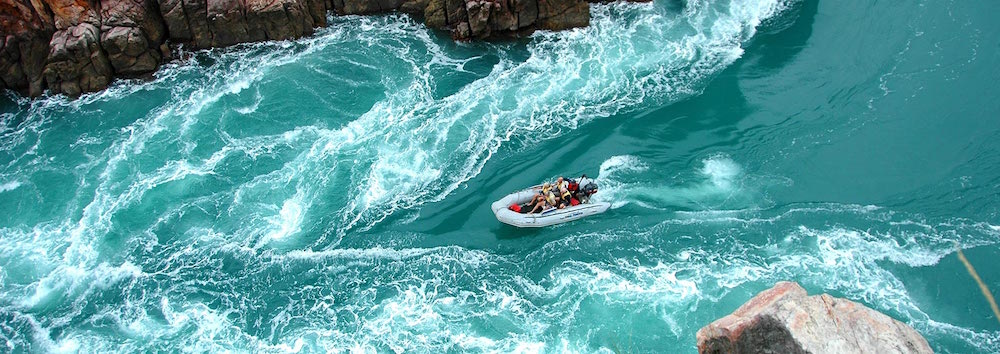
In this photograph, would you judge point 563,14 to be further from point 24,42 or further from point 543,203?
point 24,42

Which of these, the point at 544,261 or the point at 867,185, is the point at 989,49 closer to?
the point at 867,185

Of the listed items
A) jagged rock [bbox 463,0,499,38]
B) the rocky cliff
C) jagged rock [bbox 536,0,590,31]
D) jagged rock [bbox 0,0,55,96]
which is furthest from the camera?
jagged rock [bbox 536,0,590,31]

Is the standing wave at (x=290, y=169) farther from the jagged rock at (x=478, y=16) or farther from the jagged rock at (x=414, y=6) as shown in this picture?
the jagged rock at (x=478, y=16)

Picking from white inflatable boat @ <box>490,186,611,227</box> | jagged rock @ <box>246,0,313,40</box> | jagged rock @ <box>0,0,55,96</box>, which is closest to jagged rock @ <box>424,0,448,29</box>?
jagged rock @ <box>246,0,313,40</box>

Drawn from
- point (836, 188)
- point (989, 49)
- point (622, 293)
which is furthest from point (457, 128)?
point (989, 49)

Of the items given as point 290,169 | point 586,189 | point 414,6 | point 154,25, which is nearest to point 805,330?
point 586,189

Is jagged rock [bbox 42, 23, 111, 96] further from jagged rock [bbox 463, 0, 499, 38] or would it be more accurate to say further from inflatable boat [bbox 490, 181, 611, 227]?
inflatable boat [bbox 490, 181, 611, 227]

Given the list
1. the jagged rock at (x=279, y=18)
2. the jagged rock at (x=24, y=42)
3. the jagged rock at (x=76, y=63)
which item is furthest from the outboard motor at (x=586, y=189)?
the jagged rock at (x=24, y=42)
